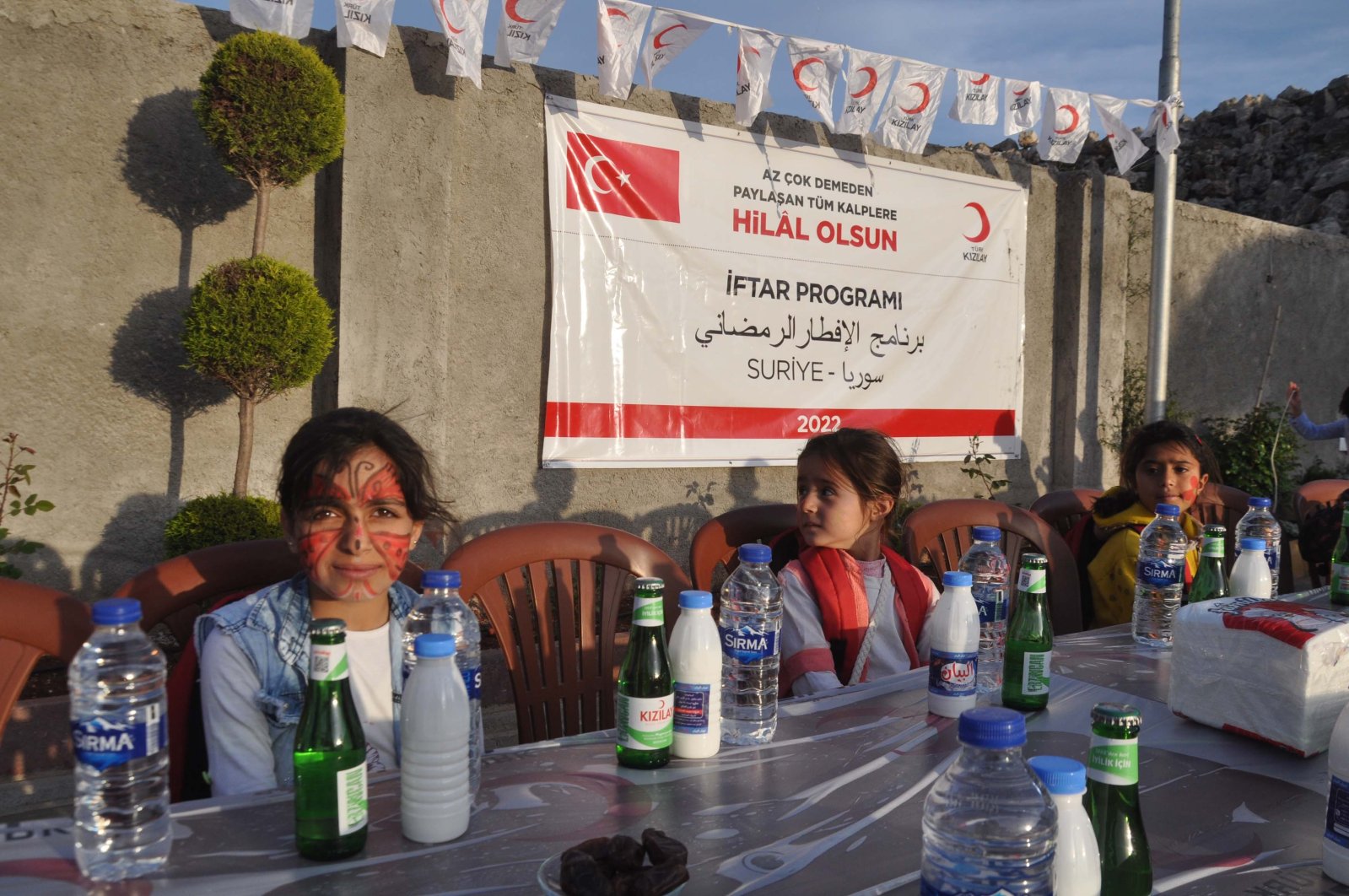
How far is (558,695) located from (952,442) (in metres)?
4.01

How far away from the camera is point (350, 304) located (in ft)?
12.8

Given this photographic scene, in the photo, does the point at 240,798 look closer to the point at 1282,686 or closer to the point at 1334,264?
the point at 1282,686

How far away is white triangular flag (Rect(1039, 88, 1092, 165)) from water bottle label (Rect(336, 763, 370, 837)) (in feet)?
19.1

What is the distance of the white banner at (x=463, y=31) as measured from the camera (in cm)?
382

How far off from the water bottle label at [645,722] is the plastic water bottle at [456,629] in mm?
231

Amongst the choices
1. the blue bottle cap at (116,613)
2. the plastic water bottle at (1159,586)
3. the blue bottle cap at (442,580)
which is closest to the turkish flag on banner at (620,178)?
the plastic water bottle at (1159,586)

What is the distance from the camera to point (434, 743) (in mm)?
1197

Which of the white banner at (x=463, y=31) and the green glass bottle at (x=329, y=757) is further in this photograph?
the white banner at (x=463, y=31)

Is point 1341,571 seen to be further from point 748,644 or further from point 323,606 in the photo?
point 323,606

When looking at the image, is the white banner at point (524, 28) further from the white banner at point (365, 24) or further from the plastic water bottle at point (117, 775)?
the plastic water bottle at point (117, 775)

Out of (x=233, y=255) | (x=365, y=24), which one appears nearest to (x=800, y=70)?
(x=365, y=24)

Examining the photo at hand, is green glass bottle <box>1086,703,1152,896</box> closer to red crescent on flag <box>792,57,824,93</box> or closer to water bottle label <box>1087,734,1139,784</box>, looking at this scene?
water bottle label <box>1087,734,1139,784</box>

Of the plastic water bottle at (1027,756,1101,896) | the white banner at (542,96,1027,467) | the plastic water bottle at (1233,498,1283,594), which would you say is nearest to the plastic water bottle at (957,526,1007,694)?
the plastic water bottle at (1027,756,1101,896)

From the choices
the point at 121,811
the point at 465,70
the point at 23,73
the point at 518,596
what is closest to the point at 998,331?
the point at 465,70
